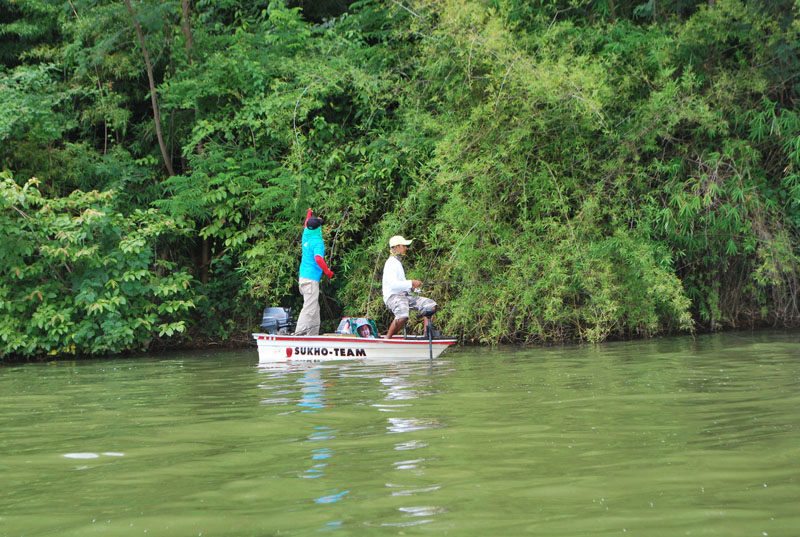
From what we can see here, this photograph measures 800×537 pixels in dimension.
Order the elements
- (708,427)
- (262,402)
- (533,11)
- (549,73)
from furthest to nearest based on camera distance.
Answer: (533,11) → (549,73) → (262,402) → (708,427)

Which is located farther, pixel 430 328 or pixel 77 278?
pixel 77 278

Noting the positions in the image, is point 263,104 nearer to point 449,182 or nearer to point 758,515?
point 449,182

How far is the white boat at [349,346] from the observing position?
1227 centimetres

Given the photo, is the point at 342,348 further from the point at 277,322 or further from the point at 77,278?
the point at 77,278

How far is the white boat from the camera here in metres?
12.3

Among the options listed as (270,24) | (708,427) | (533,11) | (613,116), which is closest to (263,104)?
(270,24)

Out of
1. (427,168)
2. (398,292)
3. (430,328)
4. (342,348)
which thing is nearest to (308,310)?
(342,348)

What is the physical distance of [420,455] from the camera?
5.01m

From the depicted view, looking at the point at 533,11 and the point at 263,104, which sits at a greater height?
the point at 533,11

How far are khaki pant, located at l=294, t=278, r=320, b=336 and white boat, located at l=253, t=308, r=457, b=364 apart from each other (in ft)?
1.09

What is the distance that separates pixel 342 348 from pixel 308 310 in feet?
3.13

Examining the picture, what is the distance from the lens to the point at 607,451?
493cm

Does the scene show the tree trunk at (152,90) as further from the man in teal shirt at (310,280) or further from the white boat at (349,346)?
the white boat at (349,346)

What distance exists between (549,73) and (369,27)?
17.9 ft
